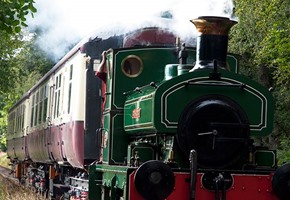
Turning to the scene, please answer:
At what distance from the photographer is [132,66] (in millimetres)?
9422

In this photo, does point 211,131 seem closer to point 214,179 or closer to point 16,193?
point 214,179

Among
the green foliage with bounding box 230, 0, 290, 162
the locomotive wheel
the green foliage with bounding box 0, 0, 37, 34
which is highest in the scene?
the green foliage with bounding box 230, 0, 290, 162

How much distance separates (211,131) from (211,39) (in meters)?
1.09

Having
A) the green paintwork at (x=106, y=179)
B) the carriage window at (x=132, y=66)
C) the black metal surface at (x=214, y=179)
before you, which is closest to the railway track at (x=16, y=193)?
the green paintwork at (x=106, y=179)

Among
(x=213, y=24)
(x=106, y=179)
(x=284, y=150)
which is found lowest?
(x=106, y=179)

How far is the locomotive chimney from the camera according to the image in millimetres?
8281

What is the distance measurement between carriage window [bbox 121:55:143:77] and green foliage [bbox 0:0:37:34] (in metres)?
1.39

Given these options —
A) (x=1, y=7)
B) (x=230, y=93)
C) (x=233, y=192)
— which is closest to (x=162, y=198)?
(x=233, y=192)

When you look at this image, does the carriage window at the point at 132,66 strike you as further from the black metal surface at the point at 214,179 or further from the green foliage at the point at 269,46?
the green foliage at the point at 269,46

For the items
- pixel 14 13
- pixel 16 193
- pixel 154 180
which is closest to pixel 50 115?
pixel 16 193

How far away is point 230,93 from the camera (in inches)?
328

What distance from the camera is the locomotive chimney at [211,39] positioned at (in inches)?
326

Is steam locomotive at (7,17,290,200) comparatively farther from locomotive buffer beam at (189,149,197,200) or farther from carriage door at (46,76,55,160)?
carriage door at (46,76,55,160)

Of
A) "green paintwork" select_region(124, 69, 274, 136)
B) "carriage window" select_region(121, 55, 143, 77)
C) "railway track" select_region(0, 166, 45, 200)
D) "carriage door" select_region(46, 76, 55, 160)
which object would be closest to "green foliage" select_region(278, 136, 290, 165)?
"carriage door" select_region(46, 76, 55, 160)
